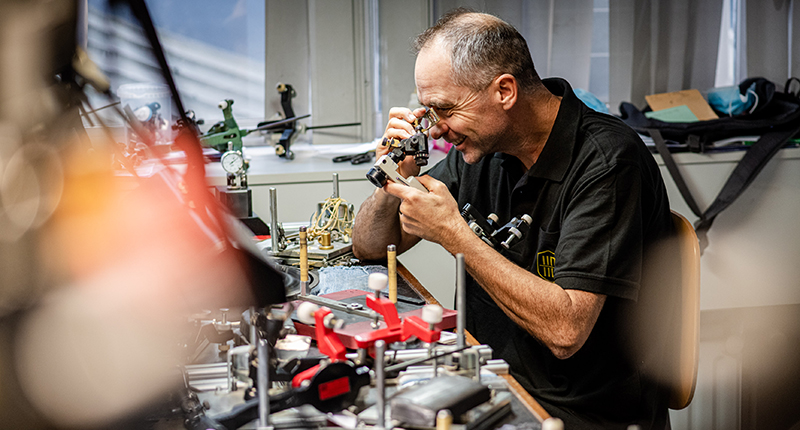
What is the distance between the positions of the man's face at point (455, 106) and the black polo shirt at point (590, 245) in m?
0.13

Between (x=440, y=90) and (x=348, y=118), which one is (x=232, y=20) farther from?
(x=440, y=90)

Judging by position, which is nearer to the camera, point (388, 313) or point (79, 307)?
point (79, 307)

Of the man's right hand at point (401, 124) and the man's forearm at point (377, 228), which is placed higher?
the man's right hand at point (401, 124)

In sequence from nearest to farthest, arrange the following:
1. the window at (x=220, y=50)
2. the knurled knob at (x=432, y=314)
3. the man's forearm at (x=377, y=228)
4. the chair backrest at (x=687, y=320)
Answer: the knurled knob at (x=432, y=314) → the chair backrest at (x=687, y=320) → the man's forearm at (x=377, y=228) → the window at (x=220, y=50)

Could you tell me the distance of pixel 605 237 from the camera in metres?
1.22

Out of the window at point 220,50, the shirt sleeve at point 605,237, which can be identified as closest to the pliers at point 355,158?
the window at point 220,50

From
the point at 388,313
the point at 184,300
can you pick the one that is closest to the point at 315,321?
the point at 388,313

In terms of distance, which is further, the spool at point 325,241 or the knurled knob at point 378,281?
the spool at point 325,241

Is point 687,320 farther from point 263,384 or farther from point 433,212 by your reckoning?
point 263,384

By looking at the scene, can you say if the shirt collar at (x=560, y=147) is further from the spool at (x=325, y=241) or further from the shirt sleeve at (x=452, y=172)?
the spool at (x=325, y=241)

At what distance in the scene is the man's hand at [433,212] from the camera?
1303 millimetres

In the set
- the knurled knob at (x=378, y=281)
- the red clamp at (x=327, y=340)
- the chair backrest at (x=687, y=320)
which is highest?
the knurled knob at (x=378, y=281)

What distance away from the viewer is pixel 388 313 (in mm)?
970

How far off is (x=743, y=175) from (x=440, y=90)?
5.55ft
